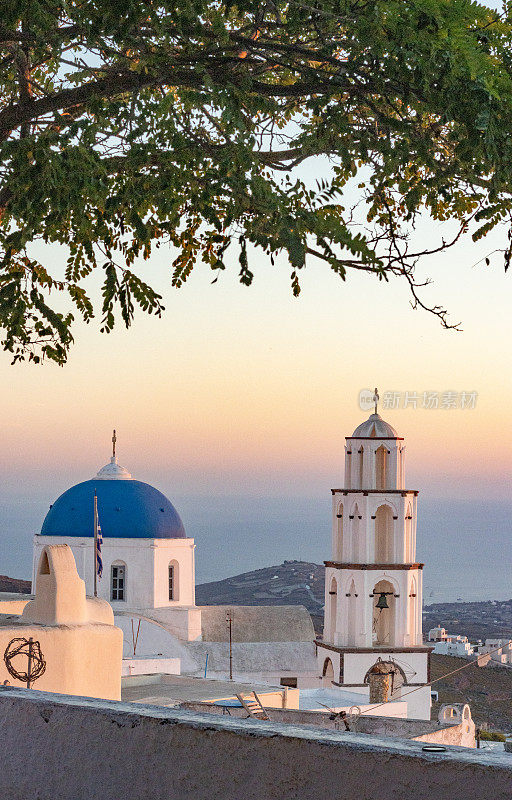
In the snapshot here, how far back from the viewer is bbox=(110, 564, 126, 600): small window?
33375mm

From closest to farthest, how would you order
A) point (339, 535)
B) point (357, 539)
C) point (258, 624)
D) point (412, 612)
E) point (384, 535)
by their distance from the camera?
1. point (357, 539)
2. point (412, 612)
3. point (339, 535)
4. point (384, 535)
5. point (258, 624)

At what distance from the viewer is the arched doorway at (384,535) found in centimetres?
3206

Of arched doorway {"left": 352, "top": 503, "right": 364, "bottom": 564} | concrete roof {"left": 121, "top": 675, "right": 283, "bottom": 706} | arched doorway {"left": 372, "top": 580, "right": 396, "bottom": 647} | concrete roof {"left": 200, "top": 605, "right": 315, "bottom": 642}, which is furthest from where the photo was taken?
concrete roof {"left": 200, "top": 605, "right": 315, "bottom": 642}

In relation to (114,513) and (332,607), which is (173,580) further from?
(332,607)

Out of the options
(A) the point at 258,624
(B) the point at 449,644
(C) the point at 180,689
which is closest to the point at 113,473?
(A) the point at 258,624

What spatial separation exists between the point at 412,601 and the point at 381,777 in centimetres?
2977

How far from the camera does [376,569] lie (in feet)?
103

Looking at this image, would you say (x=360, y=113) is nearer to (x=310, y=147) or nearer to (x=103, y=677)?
(x=310, y=147)

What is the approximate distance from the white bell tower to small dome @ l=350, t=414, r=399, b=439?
1.1 inches

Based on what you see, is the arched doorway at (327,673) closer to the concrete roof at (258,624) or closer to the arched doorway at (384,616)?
the arched doorway at (384,616)

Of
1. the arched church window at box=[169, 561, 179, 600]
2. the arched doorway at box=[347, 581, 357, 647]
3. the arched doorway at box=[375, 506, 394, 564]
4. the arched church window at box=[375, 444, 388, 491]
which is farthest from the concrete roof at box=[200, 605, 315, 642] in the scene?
the arched church window at box=[375, 444, 388, 491]

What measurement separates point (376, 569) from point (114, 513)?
8.16 metres

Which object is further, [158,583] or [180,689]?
[158,583]

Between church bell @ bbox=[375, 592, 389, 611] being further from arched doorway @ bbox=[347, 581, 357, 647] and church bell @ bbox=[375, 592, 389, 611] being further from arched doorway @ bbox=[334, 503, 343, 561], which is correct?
arched doorway @ bbox=[334, 503, 343, 561]
